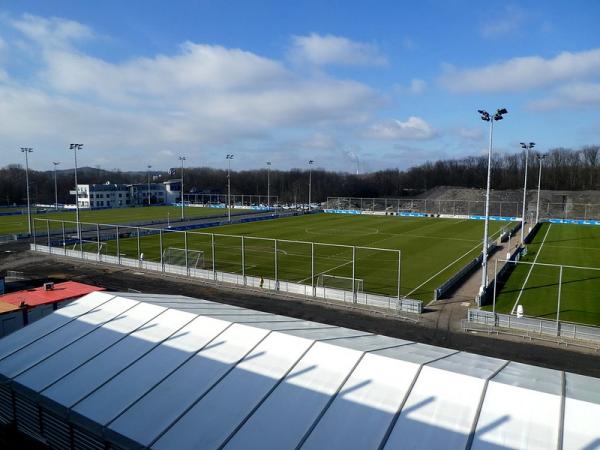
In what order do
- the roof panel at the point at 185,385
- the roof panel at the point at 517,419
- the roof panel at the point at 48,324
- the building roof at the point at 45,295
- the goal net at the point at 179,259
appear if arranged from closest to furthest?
the roof panel at the point at 517,419 < the roof panel at the point at 185,385 < the roof panel at the point at 48,324 < the building roof at the point at 45,295 < the goal net at the point at 179,259

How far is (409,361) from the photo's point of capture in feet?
29.0

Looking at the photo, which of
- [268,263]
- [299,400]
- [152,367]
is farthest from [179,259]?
[299,400]

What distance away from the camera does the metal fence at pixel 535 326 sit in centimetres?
2016

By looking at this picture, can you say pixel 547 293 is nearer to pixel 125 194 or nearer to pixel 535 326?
pixel 535 326

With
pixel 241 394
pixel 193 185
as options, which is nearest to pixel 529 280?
pixel 241 394

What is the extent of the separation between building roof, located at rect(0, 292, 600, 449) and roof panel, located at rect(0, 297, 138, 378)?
0.05m

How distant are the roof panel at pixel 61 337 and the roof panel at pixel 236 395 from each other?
5240mm

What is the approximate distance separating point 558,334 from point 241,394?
1832cm

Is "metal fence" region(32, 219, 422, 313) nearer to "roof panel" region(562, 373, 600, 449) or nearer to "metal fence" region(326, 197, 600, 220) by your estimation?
"roof panel" region(562, 373, 600, 449)

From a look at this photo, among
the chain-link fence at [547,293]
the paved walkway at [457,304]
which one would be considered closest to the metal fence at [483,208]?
the chain-link fence at [547,293]

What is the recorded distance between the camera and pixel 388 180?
169 meters

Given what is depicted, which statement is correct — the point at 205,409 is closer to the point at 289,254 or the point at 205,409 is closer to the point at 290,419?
the point at 290,419

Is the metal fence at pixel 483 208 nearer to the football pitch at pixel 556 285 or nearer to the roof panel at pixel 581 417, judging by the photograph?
the football pitch at pixel 556 285

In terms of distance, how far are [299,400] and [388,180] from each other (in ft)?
543
